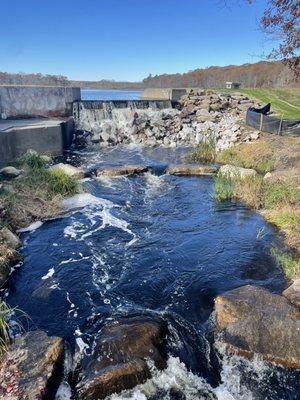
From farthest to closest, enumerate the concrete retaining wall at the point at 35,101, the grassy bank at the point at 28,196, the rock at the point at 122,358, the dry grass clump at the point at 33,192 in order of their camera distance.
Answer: the concrete retaining wall at the point at 35,101
the dry grass clump at the point at 33,192
the grassy bank at the point at 28,196
the rock at the point at 122,358

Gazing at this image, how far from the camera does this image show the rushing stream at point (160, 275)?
4.64 metres

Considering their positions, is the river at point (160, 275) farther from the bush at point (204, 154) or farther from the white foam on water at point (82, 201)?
the bush at point (204, 154)

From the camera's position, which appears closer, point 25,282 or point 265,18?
point 25,282

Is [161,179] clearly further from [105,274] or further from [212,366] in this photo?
[212,366]

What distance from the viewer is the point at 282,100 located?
87.9ft

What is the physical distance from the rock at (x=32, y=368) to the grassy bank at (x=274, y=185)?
4.45m

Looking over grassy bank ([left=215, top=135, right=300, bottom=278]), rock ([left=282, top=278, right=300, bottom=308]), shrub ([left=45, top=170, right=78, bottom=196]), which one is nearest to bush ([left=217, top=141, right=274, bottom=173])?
grassy bank ([left=215, top=135, right=300, bottom=278])

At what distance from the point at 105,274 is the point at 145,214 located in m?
3.51

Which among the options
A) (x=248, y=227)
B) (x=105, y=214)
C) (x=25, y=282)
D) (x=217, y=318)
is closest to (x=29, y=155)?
(x=105, y=214)

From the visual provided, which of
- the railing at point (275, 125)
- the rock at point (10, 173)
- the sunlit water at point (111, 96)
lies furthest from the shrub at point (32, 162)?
the sunlit water at point (111, 96)

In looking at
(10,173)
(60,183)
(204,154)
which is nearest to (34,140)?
(10,173)

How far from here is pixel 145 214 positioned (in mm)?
10172

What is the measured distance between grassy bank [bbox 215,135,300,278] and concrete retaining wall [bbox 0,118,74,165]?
758cm

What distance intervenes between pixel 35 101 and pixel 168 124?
7.98 meters
